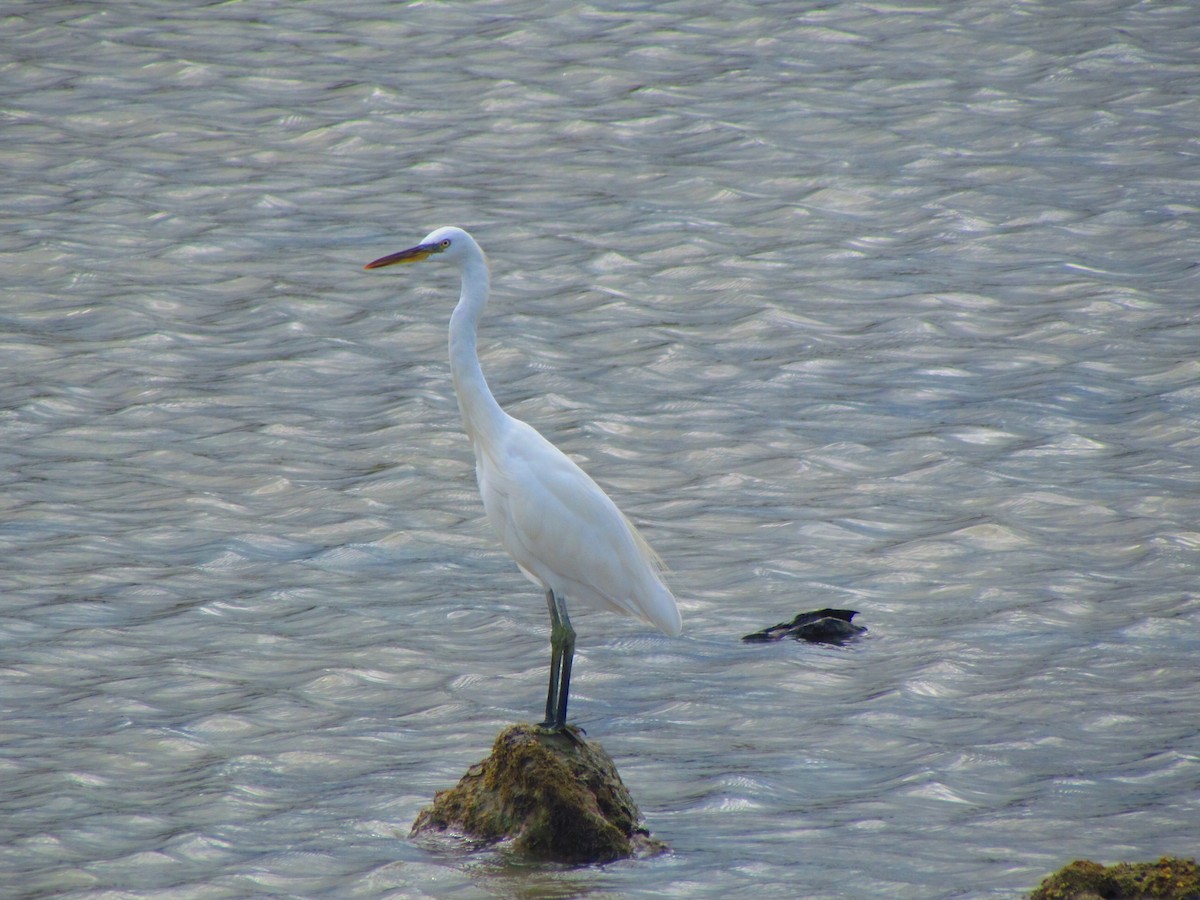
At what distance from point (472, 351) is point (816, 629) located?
7.81 ft

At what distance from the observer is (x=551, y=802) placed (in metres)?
5.49

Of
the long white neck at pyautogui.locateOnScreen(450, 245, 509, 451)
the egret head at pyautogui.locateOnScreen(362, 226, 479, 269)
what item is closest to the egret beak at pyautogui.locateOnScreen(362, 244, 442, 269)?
the egret head at pyautogui.locateOnScreen(362, 226, 479, 269)

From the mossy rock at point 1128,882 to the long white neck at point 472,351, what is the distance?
2.68 metres

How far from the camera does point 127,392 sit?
10281 mm

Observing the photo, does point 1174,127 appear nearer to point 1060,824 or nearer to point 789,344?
point 789,344

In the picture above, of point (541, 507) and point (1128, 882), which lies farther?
point (541, 507)

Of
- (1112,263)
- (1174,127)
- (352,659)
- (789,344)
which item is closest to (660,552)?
(352,659)

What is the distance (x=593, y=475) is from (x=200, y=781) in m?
3.57

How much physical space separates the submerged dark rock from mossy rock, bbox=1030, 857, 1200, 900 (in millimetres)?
3081

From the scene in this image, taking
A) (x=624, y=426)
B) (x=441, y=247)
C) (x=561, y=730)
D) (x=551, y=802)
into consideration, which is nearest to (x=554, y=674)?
(x=561, y=730)

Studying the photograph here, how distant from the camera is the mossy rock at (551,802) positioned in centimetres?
550

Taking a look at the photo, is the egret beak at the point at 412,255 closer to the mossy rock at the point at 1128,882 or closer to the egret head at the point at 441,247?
the egret head at the point at 441,247

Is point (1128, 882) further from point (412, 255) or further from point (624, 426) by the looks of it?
point (624, 426)

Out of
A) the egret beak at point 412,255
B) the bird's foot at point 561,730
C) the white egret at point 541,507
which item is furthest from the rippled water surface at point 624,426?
the egret beak at point 412,255
